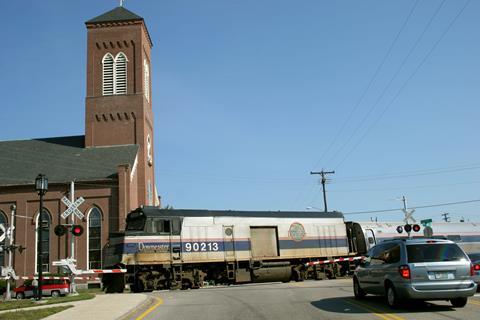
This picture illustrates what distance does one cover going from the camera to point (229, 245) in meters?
28.5

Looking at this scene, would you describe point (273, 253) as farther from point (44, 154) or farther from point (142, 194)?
point (44, 154)

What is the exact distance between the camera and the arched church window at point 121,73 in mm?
56031

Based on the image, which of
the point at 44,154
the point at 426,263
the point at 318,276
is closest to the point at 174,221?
the point at 318,276

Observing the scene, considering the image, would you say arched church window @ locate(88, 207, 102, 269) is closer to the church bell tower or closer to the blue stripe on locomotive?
the church bell tower

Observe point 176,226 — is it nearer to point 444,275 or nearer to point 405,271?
point 405,271

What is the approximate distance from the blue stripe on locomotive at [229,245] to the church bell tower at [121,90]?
81.0 feet

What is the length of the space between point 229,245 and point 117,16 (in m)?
39.4

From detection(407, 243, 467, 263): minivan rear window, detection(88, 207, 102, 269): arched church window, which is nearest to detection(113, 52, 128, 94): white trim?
detection(88, 207, 102, 269): arched church window

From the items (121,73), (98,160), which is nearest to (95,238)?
(98,160)

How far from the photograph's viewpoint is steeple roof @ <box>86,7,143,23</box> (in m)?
57.8

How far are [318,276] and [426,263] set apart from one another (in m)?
19.4

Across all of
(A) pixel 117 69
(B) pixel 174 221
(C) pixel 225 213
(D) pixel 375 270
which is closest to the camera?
(D) pixel 375 270

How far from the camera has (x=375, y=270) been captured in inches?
558

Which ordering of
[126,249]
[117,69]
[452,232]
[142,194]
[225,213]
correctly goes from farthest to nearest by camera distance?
[117,69] < [142,194] < [452,232] < [225,213] < [126,249]
